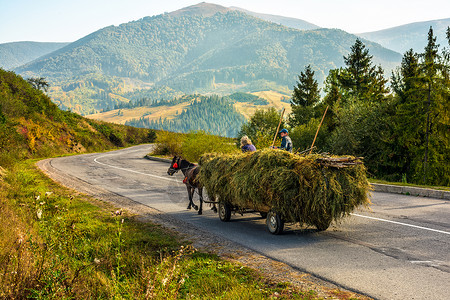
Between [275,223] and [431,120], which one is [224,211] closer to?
[275,223]

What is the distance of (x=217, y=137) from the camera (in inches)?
1072

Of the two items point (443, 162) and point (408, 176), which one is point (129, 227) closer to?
point (443, 162)

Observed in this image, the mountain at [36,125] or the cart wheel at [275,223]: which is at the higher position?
the mountain at [36,125]

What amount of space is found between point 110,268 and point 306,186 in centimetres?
368

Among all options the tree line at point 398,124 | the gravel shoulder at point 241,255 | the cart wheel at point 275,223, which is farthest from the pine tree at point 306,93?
the cart wheel at point 275,223

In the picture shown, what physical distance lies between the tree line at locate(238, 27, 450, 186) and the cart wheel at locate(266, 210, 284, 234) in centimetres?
1410

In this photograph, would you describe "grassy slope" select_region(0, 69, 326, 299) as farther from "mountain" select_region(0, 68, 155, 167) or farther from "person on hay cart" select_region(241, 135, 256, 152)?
"mountain" select_region(0, 68, 155, 167)

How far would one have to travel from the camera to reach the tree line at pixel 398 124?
30594 mm

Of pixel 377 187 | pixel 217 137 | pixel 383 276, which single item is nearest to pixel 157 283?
pixel 383 276

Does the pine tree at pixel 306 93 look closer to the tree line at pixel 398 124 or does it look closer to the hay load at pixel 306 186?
the tree line at pixel 398 124

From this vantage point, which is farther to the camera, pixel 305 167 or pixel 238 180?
pixel 238 180

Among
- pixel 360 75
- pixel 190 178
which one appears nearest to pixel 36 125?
pixel 190 178

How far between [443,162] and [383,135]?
7.81 m

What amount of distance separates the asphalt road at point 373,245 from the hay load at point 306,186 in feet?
1.83
